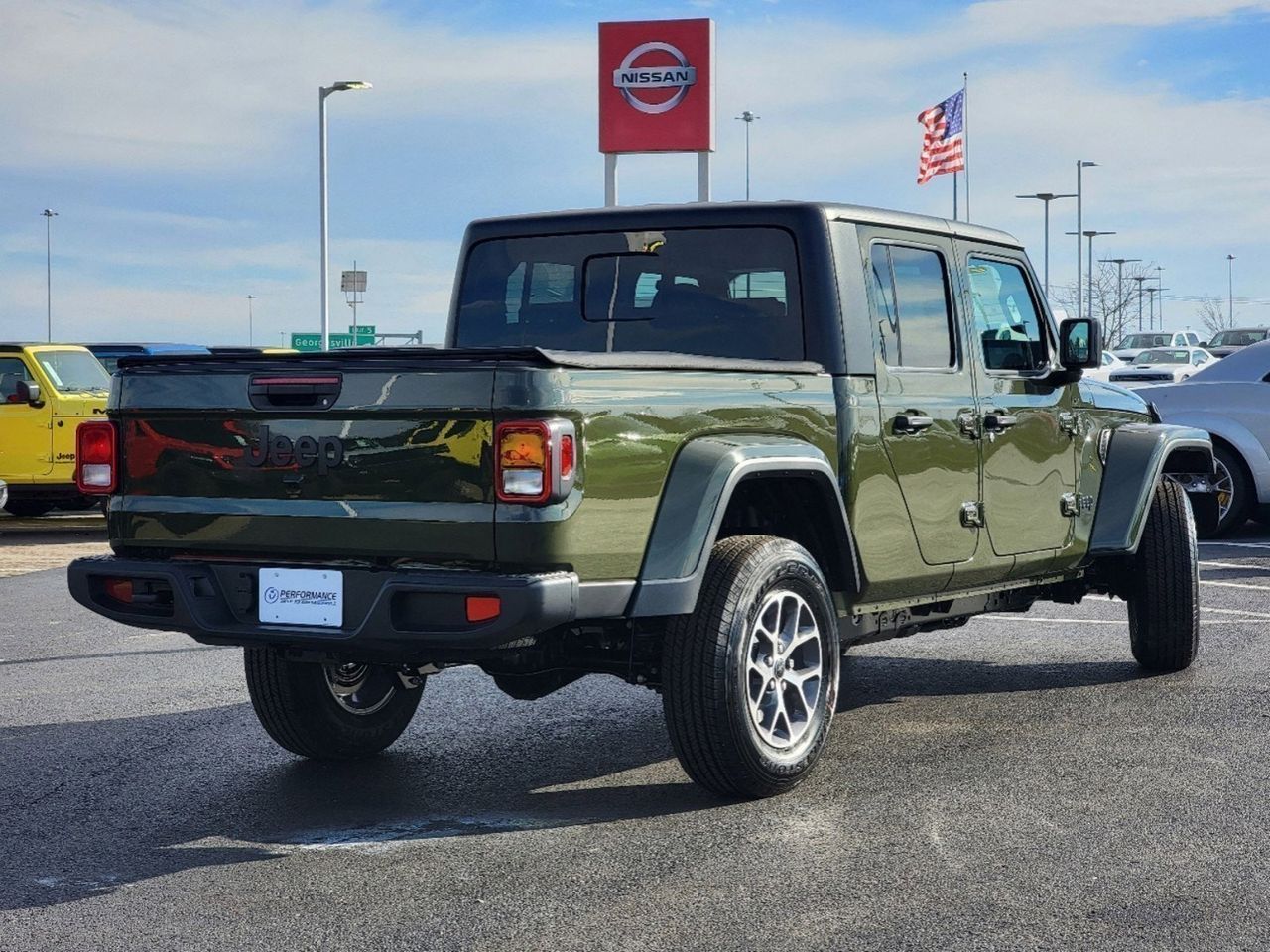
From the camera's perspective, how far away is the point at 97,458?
5758mm

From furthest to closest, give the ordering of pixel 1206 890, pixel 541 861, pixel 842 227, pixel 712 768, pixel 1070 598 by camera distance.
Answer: pixel 1070 598
pixel 842 227
pixel 712 768
pixel 541 861
pixel 1206 890

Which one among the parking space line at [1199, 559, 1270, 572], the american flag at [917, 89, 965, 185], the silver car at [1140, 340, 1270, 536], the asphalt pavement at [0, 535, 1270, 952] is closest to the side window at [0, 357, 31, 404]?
the asphalt pavement at [0, 535, 1270, 952]

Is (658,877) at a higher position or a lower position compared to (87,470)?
lower

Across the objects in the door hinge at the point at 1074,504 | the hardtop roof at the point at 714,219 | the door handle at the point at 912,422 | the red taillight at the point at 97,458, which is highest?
the hardtop roof at the point at 714,219

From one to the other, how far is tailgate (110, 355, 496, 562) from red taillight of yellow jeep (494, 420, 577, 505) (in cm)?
5

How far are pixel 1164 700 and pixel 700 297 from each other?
8.94 feet

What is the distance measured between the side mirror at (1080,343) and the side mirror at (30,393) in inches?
519

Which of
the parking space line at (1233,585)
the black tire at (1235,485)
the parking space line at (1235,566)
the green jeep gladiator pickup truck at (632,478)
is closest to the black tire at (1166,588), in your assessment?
the green jeep gladiator pickup truck at (632,478)

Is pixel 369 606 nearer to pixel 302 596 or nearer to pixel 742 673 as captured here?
pixel 302 596

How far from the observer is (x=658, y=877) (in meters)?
4.78

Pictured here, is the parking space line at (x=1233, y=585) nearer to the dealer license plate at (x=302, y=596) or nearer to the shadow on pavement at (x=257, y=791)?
the shadow on pavement at (x=257, y=791)

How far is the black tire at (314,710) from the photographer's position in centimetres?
627

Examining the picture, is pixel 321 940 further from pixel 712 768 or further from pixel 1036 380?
pixel 1036 380

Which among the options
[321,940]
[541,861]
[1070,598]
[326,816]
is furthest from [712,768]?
[1070,598]
